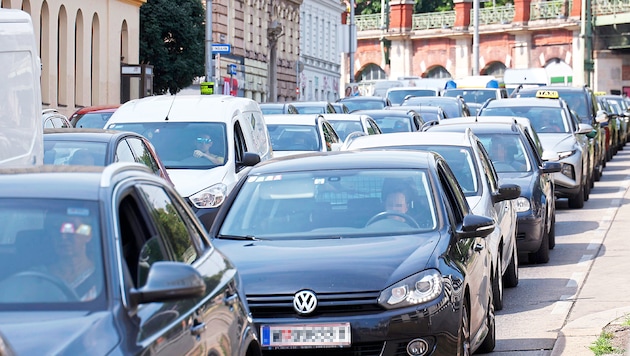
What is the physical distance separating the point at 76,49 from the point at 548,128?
1967cm

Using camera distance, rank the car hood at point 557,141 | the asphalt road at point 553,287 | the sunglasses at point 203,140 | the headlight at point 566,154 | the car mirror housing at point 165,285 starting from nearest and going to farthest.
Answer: the car mirror housing at point 165,285 < the asphalt road at point 553,287 < the sunglasses at point 203,140 < the headlight at point 566,154 < the car hood at point 557,141

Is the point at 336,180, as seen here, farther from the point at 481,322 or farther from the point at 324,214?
the point at 481,322

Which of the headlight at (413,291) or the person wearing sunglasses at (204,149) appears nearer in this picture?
the headlight at (413,291)

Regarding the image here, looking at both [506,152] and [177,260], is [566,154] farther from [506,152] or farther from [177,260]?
[177,260]

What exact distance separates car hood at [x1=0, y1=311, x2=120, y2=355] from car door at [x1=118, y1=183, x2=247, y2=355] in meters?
0.15

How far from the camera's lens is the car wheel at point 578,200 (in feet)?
76.8

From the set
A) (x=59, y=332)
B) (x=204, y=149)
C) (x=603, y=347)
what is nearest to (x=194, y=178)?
(x=204, y=149)

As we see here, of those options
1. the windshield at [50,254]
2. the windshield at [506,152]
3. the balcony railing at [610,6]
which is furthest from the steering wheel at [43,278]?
the balcony railing at [610,6]

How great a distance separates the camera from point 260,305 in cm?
792

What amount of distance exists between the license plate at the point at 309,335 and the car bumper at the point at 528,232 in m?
7.68

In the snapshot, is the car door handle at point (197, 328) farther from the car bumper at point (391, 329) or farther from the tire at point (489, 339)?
the tire at point (489, 339)

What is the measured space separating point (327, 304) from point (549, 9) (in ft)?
274

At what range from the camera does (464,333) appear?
26.9 feet

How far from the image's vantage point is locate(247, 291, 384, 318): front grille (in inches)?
308
